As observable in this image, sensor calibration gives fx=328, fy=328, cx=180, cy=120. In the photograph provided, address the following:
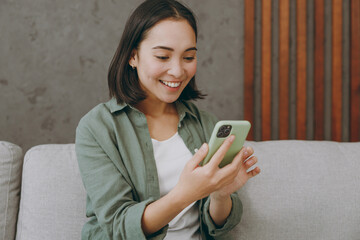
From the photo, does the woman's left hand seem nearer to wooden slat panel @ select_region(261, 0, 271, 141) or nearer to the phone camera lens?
the phone camera lens

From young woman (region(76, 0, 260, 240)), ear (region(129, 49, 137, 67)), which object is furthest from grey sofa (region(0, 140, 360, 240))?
ear (region(129, 49, 137, 67))

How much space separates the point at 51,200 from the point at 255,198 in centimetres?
70

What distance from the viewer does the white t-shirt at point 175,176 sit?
95 cm

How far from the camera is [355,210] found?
1.16 m

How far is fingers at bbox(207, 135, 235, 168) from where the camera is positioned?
70 cm

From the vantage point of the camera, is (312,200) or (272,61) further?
(272,61)

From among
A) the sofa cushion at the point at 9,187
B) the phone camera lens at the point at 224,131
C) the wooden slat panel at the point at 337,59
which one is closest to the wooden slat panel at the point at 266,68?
the wooden slat panel at the point at 337,59

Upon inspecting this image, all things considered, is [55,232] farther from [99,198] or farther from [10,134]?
[10,134]

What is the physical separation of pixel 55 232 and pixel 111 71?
1.84 feet

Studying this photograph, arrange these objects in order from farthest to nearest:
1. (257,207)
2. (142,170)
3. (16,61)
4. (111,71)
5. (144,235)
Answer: (16,61) → (257,207) → (111,71) → (142,170) → (144,235)

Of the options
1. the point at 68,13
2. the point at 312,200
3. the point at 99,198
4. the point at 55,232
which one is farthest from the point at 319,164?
the point at 68,13

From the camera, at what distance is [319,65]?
1.73 metres

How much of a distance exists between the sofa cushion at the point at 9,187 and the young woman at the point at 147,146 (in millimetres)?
365

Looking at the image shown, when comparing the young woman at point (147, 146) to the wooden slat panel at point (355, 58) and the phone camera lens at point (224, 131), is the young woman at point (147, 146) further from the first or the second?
the wooden slat panel at point (355, 58)
